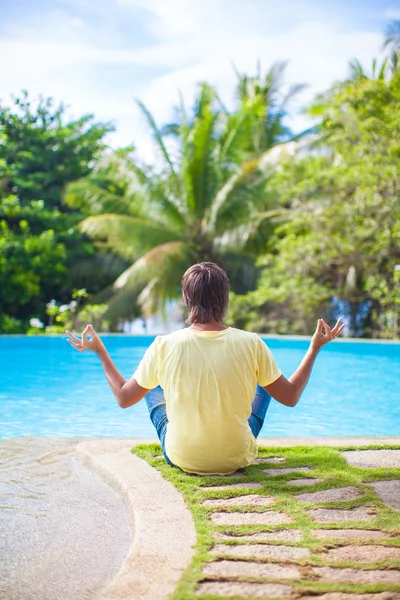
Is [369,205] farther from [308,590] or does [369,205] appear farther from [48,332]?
[308,590]

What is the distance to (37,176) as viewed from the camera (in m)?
17.0

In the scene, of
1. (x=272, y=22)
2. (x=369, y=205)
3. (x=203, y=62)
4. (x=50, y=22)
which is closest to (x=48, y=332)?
(x=50, y=22)

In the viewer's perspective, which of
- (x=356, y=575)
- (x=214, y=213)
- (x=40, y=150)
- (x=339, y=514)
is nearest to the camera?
(x=356, y=575)

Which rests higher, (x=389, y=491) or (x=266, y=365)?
(x=266, y=365)

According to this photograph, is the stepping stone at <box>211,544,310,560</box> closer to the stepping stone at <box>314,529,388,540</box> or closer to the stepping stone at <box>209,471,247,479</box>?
the stepping stone at <box>314,529,388,540</box>

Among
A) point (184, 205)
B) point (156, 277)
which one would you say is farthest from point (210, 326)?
point (184, 205)

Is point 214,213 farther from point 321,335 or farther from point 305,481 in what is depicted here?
point 321,335

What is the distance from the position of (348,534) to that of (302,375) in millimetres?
668

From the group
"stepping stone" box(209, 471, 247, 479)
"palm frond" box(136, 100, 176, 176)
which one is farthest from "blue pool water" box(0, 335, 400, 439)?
"palm frond" box(136, 100, 176, 176)

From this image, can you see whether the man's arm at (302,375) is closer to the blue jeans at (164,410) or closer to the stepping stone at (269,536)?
the blue jeans at (164,410)

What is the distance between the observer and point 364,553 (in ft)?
7.04

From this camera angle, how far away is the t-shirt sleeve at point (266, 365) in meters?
2.81

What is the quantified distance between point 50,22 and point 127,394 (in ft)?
39.3

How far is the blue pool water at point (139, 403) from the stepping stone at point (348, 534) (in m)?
3.24
